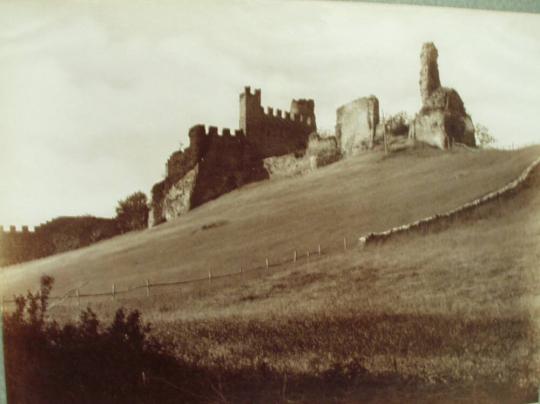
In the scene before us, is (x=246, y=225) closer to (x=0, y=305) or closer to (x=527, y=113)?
(x=0, y=305)

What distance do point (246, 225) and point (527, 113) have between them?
109 inches

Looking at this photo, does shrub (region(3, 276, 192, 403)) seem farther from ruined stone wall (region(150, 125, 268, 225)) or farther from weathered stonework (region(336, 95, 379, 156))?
weathered stonework (region(336, 95, 379, 156))

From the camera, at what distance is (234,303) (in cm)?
465

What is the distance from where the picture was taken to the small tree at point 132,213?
4.43 m

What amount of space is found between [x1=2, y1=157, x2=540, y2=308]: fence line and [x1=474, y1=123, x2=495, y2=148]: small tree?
38 centimetres

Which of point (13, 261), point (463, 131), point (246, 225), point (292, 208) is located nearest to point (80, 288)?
point (13, 261)

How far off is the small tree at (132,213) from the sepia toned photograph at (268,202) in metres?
0.01

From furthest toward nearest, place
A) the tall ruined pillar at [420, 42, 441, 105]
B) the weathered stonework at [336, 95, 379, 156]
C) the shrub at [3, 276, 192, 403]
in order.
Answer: the tall ruined pillar at [420, 42, 441, 105] < the weathered stonework at [336, 95, 379, 156] < the shrub at [3, 276, 192, 403]

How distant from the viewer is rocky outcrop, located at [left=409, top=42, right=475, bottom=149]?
544cm

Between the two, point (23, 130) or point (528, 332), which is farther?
point (528, 332)

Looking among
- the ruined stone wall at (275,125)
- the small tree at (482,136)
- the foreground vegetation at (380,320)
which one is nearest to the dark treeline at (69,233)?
the foreground vegetation at (380,320)

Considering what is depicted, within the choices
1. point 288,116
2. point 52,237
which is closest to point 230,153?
point 288,116

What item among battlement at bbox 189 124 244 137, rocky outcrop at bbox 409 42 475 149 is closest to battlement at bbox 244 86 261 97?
battlement at bbox 189 124 244 137

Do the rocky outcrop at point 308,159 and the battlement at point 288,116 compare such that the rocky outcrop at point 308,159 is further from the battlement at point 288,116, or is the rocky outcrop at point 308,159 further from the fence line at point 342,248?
the fence line at point 342,248
